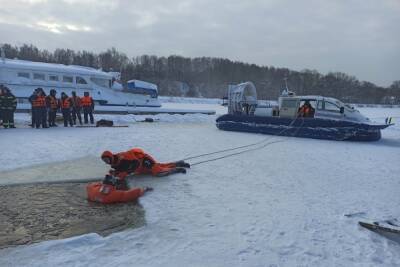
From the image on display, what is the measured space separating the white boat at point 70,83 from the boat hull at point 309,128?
34.1ft

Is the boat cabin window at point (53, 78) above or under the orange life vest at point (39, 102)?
above

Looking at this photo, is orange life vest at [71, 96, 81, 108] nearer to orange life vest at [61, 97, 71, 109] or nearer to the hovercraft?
orange life vest at [61, 97, 71, 109]

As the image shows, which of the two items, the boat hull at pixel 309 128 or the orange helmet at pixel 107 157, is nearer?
the orange helmet at pixel 107 157

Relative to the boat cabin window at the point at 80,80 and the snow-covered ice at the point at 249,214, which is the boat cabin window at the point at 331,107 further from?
the boat cabin window at the point at 80,80

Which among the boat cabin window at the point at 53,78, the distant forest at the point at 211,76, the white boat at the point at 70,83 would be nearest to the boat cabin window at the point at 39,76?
the white boat at the point at 70,83

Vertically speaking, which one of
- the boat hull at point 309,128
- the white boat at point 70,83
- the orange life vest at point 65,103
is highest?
the white boat at point 70,83

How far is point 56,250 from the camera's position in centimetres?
381

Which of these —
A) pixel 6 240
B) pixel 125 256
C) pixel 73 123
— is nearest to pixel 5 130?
pixel 73 123

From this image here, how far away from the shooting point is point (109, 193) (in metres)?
5.42

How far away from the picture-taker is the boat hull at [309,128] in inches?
516

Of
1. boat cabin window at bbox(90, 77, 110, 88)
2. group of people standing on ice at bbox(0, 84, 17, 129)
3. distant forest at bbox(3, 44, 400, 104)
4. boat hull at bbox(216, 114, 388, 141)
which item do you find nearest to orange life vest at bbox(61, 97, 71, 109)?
group of people standing on ice at bbox(0, 84, 17, 129)

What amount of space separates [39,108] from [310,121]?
10531 millimetres

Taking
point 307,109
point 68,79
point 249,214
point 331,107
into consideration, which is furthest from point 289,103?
point 68,79

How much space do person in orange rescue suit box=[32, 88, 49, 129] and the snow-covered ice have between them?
480 centimetres
